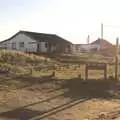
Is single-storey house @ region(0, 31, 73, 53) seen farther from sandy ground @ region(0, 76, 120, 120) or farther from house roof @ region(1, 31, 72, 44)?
sandy ground @ region(0, 76, 120, 120)

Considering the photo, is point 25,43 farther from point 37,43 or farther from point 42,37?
point 37,43

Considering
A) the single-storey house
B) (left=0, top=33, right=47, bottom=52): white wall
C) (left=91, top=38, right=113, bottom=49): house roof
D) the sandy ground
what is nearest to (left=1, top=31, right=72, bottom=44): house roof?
the single-storey house

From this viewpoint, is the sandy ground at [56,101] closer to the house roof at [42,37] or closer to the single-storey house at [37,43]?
the single-storey house at [37,43]

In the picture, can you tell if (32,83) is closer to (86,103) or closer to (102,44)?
(86,103)

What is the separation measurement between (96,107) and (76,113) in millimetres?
1380

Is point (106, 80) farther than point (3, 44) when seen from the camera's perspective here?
No

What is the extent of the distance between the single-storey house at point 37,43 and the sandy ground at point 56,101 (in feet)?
174

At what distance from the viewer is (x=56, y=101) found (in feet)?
52.5

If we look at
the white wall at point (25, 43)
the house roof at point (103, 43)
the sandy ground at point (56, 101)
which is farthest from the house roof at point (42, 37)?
the sandy ground at point (56, 101)

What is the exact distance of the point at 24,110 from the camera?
14.0 metres

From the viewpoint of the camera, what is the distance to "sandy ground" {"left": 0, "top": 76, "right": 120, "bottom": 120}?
13.4 m

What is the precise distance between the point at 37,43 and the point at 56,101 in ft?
188

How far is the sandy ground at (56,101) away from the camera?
44.1 ft

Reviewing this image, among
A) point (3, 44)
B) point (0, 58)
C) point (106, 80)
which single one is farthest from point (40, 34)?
point (106, 80)
